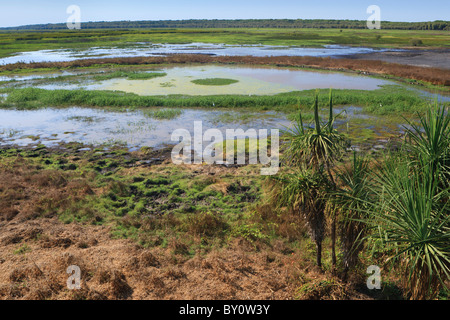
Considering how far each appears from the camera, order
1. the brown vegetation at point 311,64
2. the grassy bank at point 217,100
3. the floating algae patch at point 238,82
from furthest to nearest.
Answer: the brown vegetation at point 311,64 < the floating algae patch at point 238,82 < the grassy bank at point 217,100

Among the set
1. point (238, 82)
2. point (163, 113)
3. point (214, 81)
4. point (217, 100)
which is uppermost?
point (214, 81)

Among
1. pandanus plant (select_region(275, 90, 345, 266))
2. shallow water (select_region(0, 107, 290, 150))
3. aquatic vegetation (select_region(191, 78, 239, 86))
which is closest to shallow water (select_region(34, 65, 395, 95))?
aquatic vegetation (select_region(191, 78, 239, 86))

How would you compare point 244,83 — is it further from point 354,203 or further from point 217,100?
point 354,203

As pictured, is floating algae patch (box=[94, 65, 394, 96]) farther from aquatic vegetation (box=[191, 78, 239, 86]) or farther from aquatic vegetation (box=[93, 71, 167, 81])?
aquatic vegetation (box=[93, 71, 167, 81])

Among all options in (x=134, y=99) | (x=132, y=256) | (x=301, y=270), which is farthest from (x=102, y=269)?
(x=134, y=99)

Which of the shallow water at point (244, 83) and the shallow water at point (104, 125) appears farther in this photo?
the shallow water at point (244, 83)

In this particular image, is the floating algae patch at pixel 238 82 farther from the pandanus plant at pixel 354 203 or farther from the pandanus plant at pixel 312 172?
the pandanus plant at pixel 354 203

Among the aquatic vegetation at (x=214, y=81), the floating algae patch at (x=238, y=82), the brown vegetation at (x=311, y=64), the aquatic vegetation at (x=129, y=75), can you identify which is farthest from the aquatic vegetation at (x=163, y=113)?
the brown vegetation at (x=311, y=64)

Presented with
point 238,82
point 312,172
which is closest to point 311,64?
point 238,82
